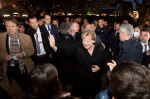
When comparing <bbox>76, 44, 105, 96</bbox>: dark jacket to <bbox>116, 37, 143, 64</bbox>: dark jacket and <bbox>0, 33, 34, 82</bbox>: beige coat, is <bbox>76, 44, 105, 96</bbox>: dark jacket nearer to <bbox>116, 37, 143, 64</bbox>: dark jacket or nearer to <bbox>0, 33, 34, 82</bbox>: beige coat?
<bbox>116, 37, 143, 64</bbox>: dark jacket

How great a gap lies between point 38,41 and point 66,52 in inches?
47.0

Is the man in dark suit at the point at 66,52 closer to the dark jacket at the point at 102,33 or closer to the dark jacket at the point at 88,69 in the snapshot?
the dark jacket at the point at 88,69

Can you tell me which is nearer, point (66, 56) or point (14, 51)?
point (14, 51)

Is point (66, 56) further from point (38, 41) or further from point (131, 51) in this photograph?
point (131, 51)

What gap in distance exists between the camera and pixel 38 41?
416 cm

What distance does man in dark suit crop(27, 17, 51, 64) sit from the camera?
4.11 metres

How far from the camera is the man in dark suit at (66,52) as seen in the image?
3452 mm

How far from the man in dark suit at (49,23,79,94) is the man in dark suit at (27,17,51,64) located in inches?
29.9

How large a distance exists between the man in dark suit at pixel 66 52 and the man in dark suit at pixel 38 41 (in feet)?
2.49

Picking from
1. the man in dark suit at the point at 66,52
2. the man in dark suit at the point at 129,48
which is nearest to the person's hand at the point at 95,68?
the man in dark suit at the point at 129,48

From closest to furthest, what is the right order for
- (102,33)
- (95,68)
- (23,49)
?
(95,68) < (23,49) < (102,33)

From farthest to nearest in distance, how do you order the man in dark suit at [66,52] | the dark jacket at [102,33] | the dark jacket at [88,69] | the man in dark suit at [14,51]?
1. the dark jacket at [102,33]
2. the man in dark suit at [66,52]
3. the man in dark suit at [14,51]
4. the dark jacket at [88,69]

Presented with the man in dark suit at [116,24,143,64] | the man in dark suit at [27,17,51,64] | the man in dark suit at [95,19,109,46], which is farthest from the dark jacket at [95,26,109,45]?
the man in dark suit at [116,24,143,64]

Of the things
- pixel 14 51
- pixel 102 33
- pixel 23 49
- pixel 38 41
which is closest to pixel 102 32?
pixel 102 33
